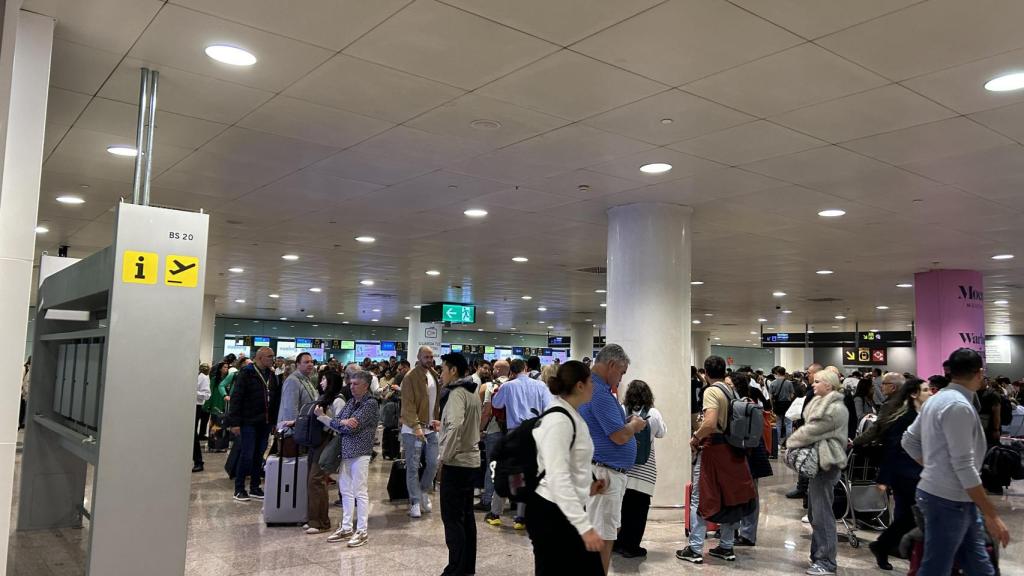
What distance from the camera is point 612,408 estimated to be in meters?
5.30

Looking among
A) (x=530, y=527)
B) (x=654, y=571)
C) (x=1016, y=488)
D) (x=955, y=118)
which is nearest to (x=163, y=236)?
(x=530, y=527)

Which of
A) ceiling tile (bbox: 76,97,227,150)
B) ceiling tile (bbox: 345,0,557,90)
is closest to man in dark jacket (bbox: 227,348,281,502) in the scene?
ceiling tile (bbox: 76,97,227,150)

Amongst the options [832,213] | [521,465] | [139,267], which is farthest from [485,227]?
[521,465]

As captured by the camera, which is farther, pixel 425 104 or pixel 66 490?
pixel 66 490

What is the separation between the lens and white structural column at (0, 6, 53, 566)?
162 inches

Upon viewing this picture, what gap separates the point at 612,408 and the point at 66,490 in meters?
5.54

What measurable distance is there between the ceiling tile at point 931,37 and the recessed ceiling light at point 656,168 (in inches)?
103

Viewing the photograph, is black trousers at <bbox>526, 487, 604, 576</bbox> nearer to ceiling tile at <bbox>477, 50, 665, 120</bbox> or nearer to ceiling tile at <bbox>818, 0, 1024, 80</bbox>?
ceiling tile at <bbox>477, 50, 665, 120</bbox>

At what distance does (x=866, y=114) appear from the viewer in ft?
18.7

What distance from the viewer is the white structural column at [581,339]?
31406 mm

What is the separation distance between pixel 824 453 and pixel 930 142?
2.75 meters

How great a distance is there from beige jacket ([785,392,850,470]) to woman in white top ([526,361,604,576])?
10.7 ft

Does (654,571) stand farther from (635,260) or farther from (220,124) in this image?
(220,124)

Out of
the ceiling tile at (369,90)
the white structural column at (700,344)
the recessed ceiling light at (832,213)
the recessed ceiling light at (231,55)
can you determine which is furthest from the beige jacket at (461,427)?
the white structural column at (700,344)
